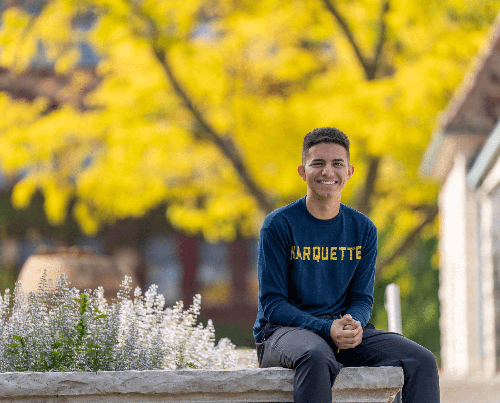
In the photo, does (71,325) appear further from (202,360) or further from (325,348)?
(325,348)

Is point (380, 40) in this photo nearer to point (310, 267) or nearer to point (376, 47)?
point (376, 47)

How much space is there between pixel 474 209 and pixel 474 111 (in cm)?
120

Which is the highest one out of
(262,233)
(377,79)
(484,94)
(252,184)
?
(377,79)

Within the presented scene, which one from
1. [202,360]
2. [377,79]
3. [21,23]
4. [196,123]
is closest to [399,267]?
[377,79]

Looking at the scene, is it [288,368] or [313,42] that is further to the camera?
[313,42]

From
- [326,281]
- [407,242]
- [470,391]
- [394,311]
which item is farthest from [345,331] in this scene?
[407,242]

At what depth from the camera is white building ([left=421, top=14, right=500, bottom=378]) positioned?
328 inches

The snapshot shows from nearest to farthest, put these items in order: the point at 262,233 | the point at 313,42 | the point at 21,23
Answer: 1. the point at 262,233
2. the point at 21,23
3. the point at 313,42

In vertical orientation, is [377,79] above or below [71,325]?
above

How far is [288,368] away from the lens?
9.14ft

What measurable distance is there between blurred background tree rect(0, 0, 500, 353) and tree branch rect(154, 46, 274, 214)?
18 mm

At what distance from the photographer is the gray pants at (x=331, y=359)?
2641 mm

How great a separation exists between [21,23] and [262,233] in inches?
318

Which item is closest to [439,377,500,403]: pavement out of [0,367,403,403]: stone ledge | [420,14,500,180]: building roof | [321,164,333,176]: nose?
[420,14,500,180]: building roof
